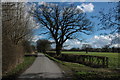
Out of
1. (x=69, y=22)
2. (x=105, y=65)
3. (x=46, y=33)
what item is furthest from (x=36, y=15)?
(x=105, y=65)

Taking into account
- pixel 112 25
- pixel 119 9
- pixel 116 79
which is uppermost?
pixel 119 9

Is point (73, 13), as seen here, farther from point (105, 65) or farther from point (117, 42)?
point (117, 42)

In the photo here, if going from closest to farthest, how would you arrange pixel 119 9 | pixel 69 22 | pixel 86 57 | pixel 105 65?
pixel 119 9 < pixel 105 65 < pixel 86 57 < pixel 69 22

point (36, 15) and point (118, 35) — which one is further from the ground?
point (36, 15)

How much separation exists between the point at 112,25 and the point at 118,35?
0.66 meters

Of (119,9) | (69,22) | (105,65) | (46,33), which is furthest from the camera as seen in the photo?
(46,33)

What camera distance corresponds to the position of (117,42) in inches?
344

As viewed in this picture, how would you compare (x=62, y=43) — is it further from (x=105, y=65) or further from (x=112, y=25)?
(x=112, y=25)

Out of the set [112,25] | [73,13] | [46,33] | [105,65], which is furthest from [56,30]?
[112,25]

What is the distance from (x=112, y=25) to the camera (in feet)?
29.8

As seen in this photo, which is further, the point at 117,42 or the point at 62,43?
the point at 62,43

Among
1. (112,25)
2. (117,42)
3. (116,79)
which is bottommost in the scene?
(116,79)

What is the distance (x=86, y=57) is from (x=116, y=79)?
37.1 ft

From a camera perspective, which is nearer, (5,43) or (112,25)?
(112,25)
